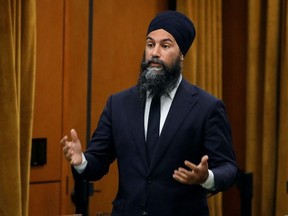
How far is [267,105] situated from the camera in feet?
15.3

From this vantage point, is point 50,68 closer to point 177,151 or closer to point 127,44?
point 127,44

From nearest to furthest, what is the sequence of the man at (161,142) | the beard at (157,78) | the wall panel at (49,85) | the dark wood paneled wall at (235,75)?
1. the man at (161,142)
2. the beard at (157,78)
3. the wall panel at (49,85)
4. the dark wood paneled wall at (235,75)

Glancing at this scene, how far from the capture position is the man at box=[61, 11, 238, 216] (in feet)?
7.98

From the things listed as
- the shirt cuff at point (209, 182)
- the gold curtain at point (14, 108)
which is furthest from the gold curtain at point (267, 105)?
the shirt cuff at point (209, 182)

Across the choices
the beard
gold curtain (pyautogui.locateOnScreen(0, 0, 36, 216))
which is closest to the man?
the beard

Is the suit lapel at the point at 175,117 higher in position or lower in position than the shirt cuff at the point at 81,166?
higher

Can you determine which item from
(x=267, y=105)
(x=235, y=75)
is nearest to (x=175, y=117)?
(x=267, y=105)

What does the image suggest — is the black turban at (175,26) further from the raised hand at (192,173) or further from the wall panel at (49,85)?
the wall panel at (49,85)

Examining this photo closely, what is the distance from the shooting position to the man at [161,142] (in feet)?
7.98

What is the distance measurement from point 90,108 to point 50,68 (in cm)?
49

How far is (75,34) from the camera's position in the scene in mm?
4145

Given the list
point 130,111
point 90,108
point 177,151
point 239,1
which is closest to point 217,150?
point 177,151

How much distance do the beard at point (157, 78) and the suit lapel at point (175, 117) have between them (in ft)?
0.17

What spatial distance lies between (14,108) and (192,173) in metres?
1.49
